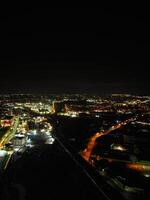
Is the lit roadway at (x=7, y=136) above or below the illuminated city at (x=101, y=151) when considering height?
above

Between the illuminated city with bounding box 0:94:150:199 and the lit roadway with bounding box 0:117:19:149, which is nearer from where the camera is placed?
the illuminated city with bounding box 0:94:150:199

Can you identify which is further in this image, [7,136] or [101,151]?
[7,136]

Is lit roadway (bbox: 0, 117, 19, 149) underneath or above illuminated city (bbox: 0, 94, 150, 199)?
above

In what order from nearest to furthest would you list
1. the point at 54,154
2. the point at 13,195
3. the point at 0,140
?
the point at 13,195
the point at 54,154
the point at 0,140

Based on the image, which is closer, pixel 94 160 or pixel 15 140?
pixel 94 160

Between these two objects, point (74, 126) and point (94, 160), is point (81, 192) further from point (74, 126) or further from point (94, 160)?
point (74, 126)

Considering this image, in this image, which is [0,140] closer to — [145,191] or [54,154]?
[54,154]

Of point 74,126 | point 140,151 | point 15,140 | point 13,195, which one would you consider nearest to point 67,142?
point 15,140

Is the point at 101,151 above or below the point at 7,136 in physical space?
below

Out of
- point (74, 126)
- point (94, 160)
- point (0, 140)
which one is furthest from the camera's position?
point (74, 126)

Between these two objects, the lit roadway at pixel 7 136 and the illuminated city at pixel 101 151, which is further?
the lit roadway at pixel 7 136
